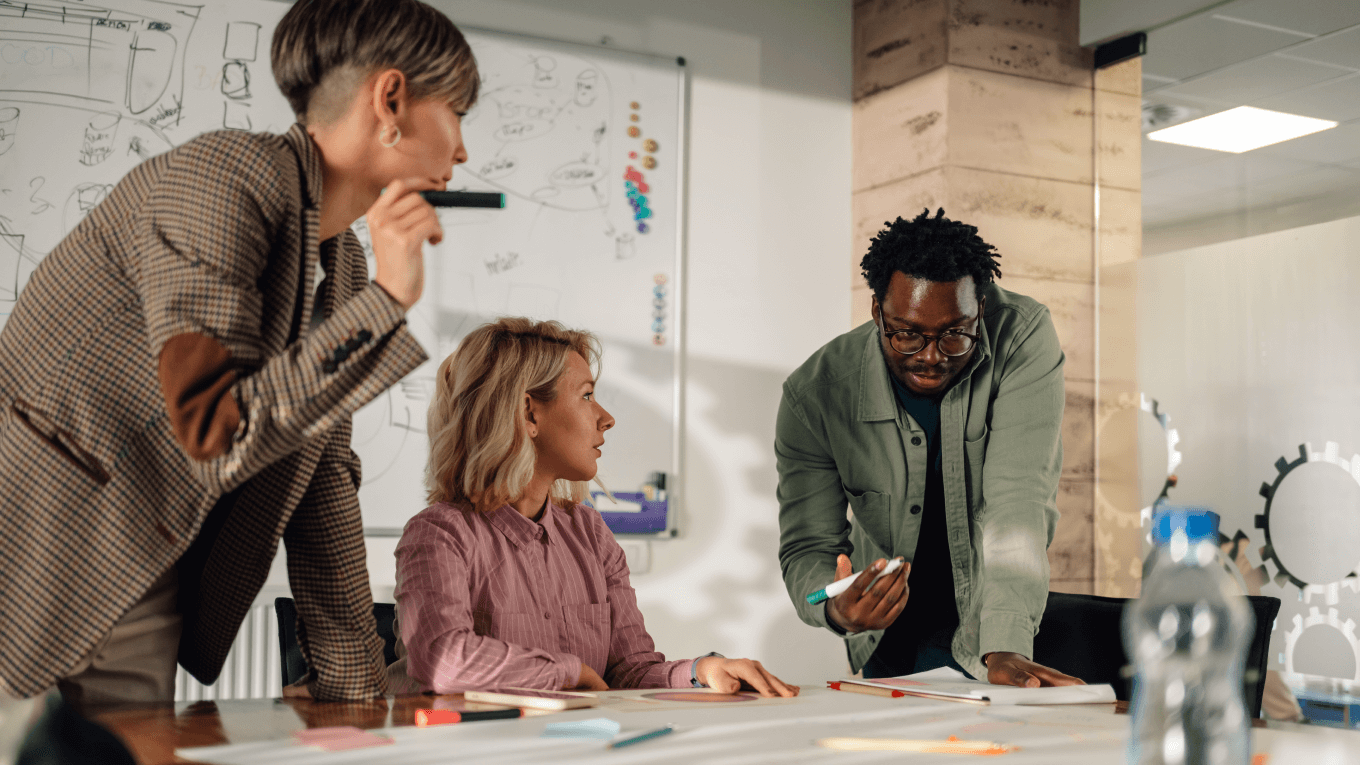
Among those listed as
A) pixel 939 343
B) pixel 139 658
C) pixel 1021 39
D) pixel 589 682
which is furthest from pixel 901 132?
pixel 139 658

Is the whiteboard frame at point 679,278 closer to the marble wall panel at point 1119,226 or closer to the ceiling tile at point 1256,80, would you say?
the marble wall panel at point 1119,226

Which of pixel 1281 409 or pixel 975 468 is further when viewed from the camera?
pixel 1281 409

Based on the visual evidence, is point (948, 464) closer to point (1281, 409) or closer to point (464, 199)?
point (464, 199)

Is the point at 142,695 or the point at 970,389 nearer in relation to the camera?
the point at 142,695

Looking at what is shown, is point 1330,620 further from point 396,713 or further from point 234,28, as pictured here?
point 234,28

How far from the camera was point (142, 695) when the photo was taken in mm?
1216

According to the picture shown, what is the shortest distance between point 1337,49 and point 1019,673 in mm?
2329

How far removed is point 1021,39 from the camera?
3723 mm

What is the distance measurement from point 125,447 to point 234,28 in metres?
2.41

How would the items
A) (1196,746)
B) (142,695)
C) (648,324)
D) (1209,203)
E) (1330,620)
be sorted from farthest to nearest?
1. (648,324)
2. (1209,203)
3. (1330,620)
4. (142,695)
5. (1196,746)

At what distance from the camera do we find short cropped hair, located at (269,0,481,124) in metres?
1.18

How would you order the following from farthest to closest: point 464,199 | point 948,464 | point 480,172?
point 480,172 < point 948,464 < point 464,199

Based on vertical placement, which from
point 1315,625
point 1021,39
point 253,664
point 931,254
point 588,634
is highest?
point 1021,39

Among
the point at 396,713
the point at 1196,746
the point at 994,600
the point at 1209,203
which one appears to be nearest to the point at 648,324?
the point at 1209,203
